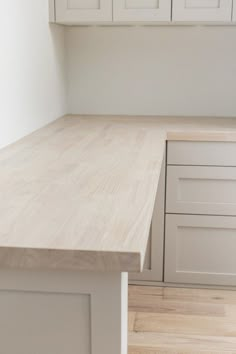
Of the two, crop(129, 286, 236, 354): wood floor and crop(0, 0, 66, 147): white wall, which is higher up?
crop(0, 0, 66, 147): white wall

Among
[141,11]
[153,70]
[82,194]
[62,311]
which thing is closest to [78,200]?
[82,194]

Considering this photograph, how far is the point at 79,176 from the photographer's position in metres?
1.58

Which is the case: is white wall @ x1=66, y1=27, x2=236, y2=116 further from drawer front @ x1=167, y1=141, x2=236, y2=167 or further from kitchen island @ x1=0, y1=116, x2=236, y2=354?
kitchen island @ x1=0, y1=116, x2=236, y2=354

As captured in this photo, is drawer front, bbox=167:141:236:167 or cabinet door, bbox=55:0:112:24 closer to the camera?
drawer front, bbox=167:141:236:167

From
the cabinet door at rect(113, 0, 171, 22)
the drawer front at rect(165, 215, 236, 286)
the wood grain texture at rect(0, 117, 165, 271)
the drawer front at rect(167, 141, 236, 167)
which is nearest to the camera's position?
the wood grain texture at rect(0, 117, 165, 271)

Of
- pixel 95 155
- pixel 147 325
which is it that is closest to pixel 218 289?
pixel 147 325

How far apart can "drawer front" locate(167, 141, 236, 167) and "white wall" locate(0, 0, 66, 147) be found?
2.28 ft

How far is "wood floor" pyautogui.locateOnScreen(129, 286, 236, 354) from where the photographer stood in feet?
6.98

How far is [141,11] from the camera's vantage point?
8.83ft

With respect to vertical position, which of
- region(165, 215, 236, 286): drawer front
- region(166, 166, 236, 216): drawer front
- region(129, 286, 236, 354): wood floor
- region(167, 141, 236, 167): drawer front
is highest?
region(167, 141, 236, 167): drawer front

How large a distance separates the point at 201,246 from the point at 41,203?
148 centimetres

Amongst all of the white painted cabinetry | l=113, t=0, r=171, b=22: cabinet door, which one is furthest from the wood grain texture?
l=113, t=0, r=171, b=22: cabinet door

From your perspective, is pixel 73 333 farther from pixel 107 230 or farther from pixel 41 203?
pixel 41 203

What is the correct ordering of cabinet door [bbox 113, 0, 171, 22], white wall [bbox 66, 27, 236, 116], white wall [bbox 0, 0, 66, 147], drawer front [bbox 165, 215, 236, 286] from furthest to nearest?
white wall [bbox 66, 27, 236, 116]
cabinet door [bbox 113, 0, 171, 22]
drawer front [bbox 165, 215, 236, 286]
white wall [bbox 0, 0, 66, 147]
